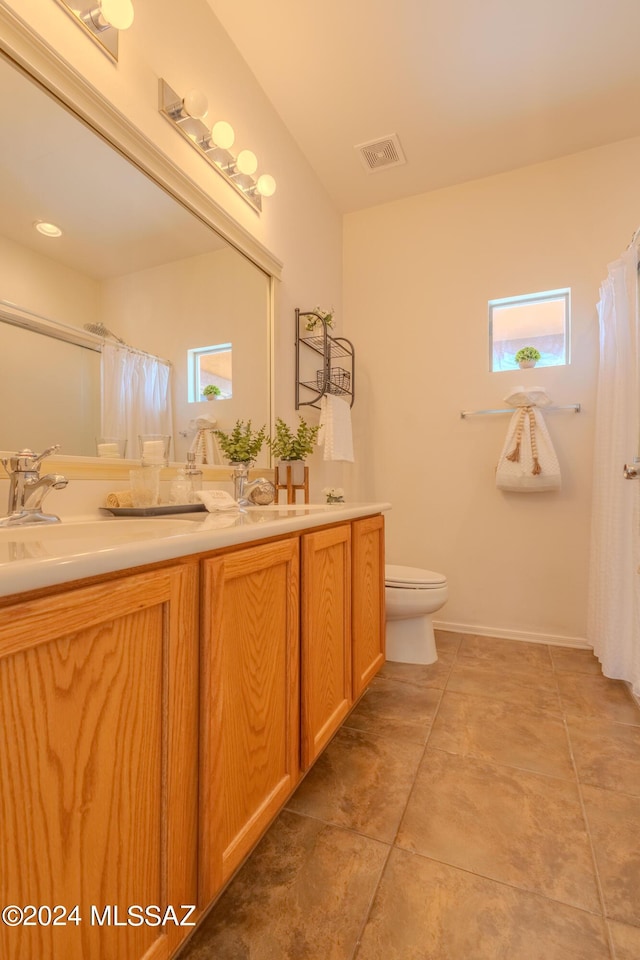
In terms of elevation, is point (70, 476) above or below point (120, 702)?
above

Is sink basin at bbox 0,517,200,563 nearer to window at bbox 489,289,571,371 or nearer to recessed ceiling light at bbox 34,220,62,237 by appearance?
recessed ceiling light at bbox 34,220,62,237

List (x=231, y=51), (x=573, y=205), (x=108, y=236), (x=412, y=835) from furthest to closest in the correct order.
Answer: (x=573, y=205)
(x=231, y=51)
(x=108, y=236)
(x=412, y=835)

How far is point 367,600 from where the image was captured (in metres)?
1.53

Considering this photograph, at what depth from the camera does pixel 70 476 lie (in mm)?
1132

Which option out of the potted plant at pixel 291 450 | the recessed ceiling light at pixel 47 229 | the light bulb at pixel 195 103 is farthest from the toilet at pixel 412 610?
the light bulb at pixel 195 103

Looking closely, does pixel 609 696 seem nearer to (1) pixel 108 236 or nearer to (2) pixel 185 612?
(2) pixel 185 612

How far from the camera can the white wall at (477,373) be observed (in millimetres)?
2342

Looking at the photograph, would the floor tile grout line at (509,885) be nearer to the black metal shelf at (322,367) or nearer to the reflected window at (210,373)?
the reflected window at (210,373)

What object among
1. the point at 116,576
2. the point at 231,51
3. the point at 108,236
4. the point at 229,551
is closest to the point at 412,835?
the point at 229,551

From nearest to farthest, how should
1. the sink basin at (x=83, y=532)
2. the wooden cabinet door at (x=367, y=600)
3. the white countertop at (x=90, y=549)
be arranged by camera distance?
the white countertop at (x=90, y=549)
the sink basin at (x=83, y=532)
the wooden cabinet door at (x=367, y=600)

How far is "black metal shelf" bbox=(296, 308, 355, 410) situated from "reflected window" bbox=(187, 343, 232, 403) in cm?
62

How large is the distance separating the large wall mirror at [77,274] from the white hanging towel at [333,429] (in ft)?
2.85

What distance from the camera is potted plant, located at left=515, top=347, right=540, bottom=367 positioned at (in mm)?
2406

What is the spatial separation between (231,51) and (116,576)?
2.19 m
